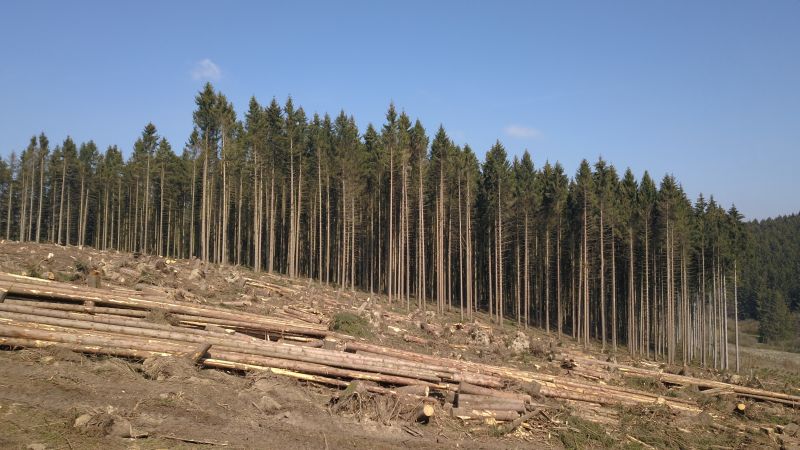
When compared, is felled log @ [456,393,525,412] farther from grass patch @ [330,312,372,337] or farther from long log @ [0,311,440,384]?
grass patch @ [330,312,372,337]

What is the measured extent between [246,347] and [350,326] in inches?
280

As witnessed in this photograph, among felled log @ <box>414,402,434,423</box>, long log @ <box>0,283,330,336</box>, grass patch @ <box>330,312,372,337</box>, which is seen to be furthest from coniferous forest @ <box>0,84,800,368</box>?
felled log @ <box>414,402,434,423</box>

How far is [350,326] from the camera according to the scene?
1989cm

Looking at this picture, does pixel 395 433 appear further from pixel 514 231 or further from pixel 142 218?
pixel 142 218

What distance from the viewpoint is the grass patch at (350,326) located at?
19.5 meters

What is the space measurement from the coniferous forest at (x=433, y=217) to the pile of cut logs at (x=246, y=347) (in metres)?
23.9

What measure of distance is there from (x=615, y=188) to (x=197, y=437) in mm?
54650

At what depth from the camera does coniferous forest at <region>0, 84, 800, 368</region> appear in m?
43.2

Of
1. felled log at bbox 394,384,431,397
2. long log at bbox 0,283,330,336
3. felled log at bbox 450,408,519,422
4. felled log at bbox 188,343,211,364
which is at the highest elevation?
long log at bbox 0,283,330,336

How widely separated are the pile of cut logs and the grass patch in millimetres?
3186

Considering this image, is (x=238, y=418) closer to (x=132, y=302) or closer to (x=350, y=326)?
(x=132, y=302)

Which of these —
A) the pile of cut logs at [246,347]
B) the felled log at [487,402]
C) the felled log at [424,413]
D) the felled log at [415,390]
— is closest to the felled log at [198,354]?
the pile of cut logs at [246,347]

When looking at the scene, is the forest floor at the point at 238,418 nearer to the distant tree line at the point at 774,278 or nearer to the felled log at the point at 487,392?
the felled log at the point at 487,392

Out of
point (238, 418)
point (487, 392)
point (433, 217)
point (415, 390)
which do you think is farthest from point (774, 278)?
point (238, 418)
